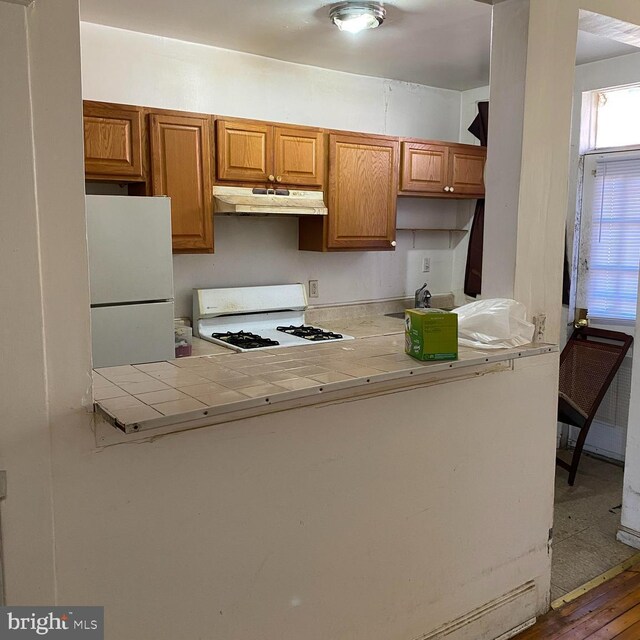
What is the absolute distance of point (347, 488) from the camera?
1.75 m

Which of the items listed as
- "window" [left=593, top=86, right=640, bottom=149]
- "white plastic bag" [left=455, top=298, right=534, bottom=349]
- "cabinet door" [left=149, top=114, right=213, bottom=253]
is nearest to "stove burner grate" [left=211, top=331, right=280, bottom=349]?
"cabinet door" [left=149, top=114, right=213, bottom=253]

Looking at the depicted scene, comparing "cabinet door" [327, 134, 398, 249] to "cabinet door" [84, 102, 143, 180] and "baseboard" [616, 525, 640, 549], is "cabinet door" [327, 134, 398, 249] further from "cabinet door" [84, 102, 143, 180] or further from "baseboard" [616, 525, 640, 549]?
"baseboard" [616, 525, 640, 549]

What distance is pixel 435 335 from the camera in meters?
1.75

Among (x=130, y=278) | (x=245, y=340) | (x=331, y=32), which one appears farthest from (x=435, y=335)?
(x=331, y=32)

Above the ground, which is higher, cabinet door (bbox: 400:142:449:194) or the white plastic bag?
cabinet door (bbox: 400:142:449:194)

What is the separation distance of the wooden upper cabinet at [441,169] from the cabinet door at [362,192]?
0.11m

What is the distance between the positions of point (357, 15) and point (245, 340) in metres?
1.76

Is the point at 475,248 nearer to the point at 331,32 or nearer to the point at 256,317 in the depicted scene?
the point at 256,317

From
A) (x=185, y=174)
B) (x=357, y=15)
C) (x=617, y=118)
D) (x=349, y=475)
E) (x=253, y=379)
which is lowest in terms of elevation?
(x=349, y=475)

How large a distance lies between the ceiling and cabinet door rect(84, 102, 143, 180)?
0.48 m

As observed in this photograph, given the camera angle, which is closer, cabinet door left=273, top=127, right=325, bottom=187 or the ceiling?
the ceiling

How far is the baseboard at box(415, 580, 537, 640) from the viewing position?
2.05 metres

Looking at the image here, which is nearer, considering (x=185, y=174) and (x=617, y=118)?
(x=185, y=174)

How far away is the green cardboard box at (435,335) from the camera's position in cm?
174
